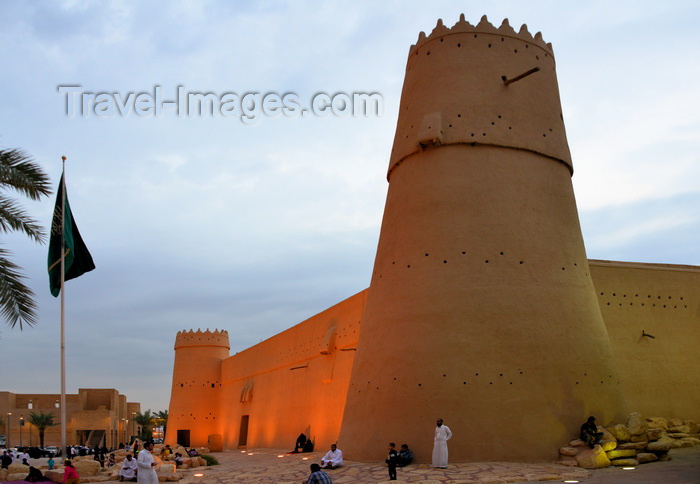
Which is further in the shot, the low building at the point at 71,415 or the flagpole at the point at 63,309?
the low building at the point at 71,415

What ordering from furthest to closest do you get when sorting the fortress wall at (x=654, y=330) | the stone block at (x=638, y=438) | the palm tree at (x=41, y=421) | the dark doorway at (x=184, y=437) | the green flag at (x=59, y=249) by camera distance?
the palm tree at (x=41, y=421)
the dark doorway at (x=184, y=437)
the green flag at (x=59, y=249)
the fortress wall at (x=654, y=330)
the stone block at (x=638, y=438)

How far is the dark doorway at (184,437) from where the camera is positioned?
91.2ft

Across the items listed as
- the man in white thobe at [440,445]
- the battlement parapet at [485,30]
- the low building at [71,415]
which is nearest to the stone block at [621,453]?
the man in white thobe at [440,445]

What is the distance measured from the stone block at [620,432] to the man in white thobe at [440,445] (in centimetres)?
237

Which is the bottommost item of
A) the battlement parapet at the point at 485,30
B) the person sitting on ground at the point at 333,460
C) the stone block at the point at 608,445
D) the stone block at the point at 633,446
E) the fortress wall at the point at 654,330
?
the person sitting on ground at the point at 333,460

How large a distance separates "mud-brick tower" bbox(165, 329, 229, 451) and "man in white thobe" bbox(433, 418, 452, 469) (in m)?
21.1

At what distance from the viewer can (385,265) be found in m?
11.2

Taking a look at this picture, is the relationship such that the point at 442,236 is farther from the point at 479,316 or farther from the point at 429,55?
the point at 429,55

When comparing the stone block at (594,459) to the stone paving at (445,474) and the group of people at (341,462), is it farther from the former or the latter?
the group of people at (341,462)

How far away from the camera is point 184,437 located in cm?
2811

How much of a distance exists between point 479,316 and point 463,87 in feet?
12.3

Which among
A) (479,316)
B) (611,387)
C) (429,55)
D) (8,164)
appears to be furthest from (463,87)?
(8,164)

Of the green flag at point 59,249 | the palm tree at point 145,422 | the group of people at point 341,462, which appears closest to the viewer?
the group of people at point 341,462

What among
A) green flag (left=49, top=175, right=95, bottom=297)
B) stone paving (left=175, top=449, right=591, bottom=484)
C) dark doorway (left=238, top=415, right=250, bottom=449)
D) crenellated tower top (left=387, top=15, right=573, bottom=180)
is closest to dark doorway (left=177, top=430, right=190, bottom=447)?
dark doorway (left=238, top=415, right=250, bottom=449)
